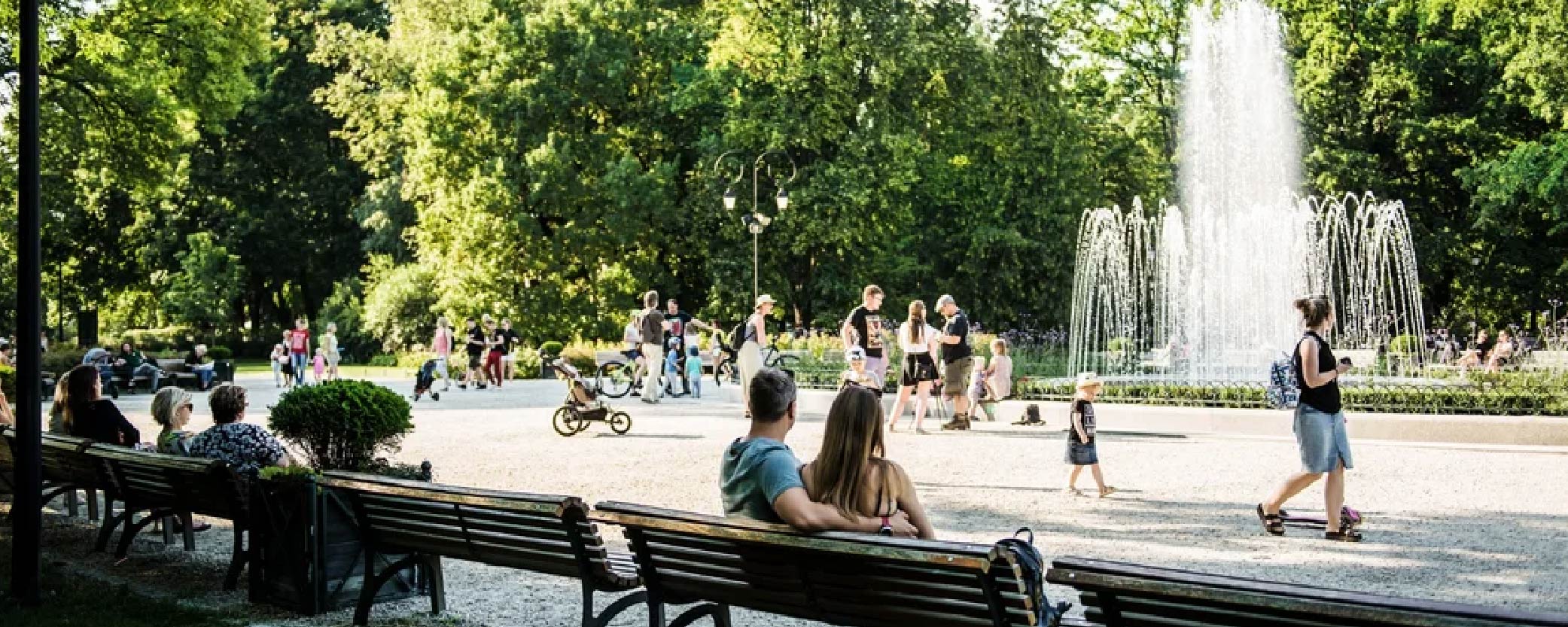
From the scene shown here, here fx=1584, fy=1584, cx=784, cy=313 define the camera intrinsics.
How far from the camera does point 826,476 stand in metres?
5.73

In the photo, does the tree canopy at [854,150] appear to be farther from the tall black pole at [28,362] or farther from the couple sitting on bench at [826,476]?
the couple sitting on bench at [826,476]

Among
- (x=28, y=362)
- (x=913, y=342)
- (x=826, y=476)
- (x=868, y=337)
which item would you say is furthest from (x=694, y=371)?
(x=826, y=476)

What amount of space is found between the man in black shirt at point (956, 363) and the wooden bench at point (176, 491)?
1098 centimetres

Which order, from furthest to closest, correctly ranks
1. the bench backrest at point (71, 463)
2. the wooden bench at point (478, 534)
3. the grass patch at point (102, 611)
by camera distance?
the bench backrest at point (71, 463)
the grass patch at point (102, 611)
the wooden bench at point (478, 534)

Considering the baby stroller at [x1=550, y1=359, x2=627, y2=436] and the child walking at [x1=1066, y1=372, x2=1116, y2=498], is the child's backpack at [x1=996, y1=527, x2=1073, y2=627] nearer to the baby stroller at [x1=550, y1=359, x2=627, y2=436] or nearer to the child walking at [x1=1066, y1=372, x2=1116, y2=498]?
the child walking at [x1=1066, y1=372, x2=1116, y2=498]

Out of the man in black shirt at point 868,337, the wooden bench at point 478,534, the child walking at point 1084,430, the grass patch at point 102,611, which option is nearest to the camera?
the wooden bench at point 478,534

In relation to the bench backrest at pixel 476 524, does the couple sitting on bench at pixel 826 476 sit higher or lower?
higher

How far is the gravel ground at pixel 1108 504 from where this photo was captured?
27.3 feet

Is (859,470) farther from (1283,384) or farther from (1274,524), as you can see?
(1283,384)

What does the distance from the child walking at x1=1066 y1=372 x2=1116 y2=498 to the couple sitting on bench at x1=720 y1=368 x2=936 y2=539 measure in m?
6.27

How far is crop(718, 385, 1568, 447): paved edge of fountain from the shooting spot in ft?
54.3

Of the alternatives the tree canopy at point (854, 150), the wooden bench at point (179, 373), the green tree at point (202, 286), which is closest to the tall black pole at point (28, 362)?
the wooden bench at point (179, 373)

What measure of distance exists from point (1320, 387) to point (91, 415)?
7969 mm

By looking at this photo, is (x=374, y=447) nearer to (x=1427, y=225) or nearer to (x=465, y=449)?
(x=465, y=449)
